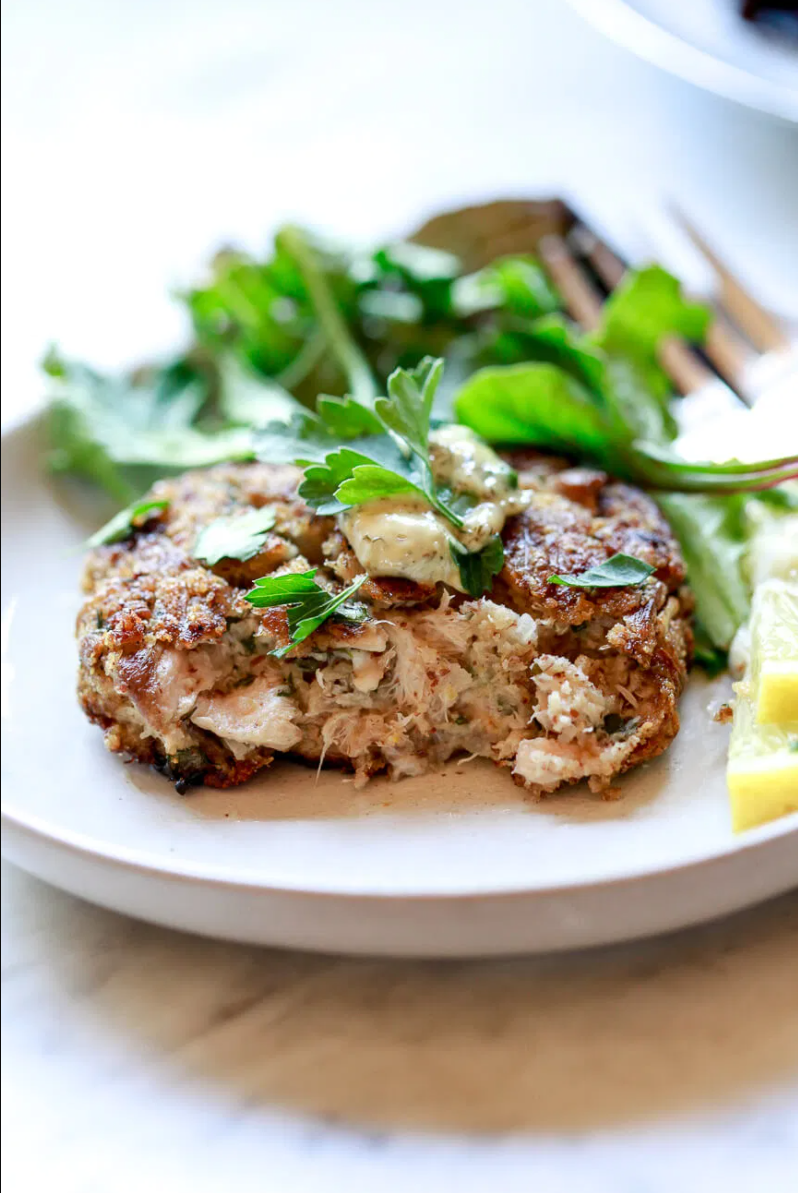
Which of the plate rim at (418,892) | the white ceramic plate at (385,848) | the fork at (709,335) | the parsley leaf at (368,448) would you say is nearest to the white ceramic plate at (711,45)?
the fork at (709,335)

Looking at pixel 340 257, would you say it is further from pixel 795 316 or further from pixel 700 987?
pixel 700 987

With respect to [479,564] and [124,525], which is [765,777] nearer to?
[479,564]

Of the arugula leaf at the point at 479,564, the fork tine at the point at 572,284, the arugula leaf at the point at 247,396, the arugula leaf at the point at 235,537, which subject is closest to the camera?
the arugula leaf at the point at 479,564

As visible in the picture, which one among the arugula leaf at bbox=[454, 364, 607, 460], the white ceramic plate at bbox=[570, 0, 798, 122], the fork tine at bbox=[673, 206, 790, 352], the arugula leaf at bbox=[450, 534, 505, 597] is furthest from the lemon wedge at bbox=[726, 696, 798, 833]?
the white ceramic plate at bbox=[570, 0, 798, 122]

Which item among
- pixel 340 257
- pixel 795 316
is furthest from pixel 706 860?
pixel 340 257

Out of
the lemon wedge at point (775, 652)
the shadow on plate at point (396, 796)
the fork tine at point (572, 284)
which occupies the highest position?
the fork tine at point (572, 284)

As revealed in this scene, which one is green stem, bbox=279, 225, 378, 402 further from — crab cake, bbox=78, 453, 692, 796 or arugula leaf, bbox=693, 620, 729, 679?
arugula leaf, bbox=693, 620, 729, 679

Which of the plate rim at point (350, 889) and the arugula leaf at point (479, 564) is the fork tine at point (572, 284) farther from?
the plate rim at point (350, 889)
